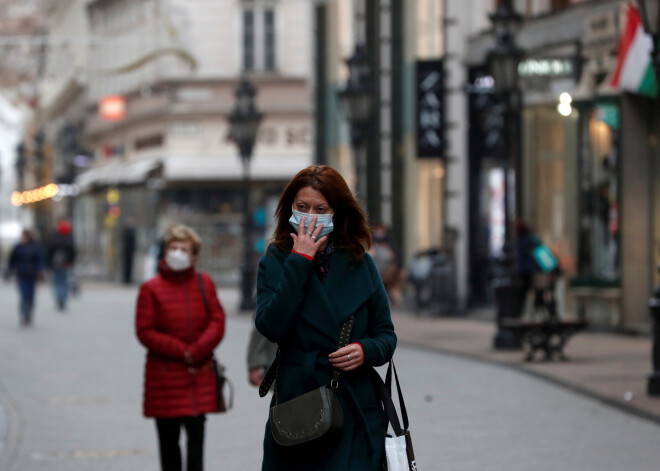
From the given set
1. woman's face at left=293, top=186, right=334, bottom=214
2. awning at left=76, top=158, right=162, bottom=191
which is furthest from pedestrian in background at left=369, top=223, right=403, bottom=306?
awning at left=76, top=158, right=162, bottom=191

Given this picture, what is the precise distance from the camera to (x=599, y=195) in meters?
24.0

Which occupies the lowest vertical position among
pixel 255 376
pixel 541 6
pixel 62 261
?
pixel 62 261

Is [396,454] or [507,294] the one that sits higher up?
[396,454]

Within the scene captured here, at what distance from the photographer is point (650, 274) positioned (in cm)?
2278

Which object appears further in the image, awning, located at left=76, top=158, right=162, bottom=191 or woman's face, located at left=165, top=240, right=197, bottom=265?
awning, located at left=76, top=158, right=162, bottom=191

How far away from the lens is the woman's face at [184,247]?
348 inches

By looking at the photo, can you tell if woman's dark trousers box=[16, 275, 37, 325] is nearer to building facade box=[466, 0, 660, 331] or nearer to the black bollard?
building facade box=[466, 0, 660, 331]

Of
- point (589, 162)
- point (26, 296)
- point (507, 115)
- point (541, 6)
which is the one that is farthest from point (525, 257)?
point (26, 296)

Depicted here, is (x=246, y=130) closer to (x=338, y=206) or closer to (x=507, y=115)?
(x=507, y=115)

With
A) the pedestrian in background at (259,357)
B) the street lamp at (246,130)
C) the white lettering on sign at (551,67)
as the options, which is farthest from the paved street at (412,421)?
the street lamp at (246,130)

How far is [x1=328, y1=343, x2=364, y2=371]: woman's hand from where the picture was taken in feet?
18.2

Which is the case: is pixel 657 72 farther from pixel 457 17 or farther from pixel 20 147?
pixel 20 147

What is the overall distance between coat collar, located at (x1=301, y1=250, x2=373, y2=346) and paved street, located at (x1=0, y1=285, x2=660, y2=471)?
475cm

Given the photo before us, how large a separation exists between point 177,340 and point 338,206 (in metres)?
3.30
